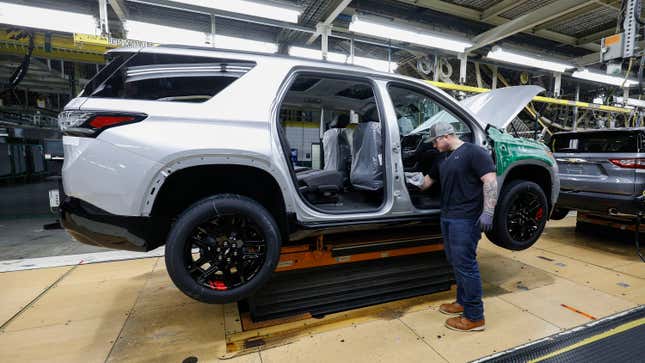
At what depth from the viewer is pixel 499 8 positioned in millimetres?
5758

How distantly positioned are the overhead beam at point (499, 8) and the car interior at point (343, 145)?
15.4 feet

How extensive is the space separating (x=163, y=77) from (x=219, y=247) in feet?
3.53

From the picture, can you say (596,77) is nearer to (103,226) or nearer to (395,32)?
(395,32)

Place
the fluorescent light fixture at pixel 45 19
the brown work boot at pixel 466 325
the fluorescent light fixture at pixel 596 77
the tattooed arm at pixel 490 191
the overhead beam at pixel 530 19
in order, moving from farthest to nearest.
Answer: the fluorescent light fixture at pixel 596 77 → the overhead beam at pixel 530 19 → the fluorescent light fixture at pixel 45 19 → the brown work boot at pixel 466 325 → the tattooed arm at pixel 490 191

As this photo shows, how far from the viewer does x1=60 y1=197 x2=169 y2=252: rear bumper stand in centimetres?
157

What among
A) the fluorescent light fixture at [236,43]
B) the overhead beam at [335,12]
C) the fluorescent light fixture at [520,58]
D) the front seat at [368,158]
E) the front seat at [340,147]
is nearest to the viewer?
the front seat at [368,158]

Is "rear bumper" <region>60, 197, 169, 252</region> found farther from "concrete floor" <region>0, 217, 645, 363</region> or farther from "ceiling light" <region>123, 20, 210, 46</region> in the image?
"ceiling light" <region>123, 20, 210, 46</region>

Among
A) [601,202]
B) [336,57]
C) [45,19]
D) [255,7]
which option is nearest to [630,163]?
[601,202]

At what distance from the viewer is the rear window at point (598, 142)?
346cm

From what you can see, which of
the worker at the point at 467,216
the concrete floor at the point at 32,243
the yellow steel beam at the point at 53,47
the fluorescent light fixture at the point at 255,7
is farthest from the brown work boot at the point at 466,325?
the yellow steel beam at the point at 53,47

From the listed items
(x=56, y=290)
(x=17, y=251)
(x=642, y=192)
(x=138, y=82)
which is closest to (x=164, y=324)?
(x=56, y=290)

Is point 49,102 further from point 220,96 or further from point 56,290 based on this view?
point 220,96

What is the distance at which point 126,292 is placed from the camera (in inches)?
106

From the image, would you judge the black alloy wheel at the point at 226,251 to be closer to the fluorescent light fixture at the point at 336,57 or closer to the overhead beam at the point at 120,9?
the fluorescent light fixture at the point at 336,57
